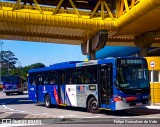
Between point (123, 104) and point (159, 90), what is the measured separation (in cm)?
780

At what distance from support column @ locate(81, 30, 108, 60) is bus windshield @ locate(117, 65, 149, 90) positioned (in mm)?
10339

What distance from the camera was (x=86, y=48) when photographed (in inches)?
1256

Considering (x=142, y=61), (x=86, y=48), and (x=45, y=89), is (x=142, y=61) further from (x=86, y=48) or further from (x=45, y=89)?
(x=86, y=48)

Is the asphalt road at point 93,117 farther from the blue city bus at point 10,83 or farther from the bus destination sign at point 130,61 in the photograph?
the blue city bus at point 10,83

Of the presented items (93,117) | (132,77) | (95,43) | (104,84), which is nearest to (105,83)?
(104,84)

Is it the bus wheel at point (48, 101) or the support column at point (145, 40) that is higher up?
the support column at point (145, 40)

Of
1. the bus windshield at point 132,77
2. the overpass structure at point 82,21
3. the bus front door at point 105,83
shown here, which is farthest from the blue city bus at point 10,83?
the bus windshield at point 132,77

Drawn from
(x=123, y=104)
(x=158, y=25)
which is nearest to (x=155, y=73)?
(x=158, y=25)

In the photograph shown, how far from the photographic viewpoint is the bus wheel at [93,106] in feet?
57.8

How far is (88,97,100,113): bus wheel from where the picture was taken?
57.8 feet

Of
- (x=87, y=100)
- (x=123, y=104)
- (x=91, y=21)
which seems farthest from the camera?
(x=91, y=21)

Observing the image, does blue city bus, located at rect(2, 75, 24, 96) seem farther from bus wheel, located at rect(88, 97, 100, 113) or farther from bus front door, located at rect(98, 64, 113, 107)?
bus front door, located at rect(98, 64, 113, 107)

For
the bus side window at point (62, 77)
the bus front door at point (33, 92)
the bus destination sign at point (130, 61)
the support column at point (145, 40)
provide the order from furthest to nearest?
the support column at point (145, 40), the bus front door at point (33, 92), the bus side window at point (62, 77), the bus destination sign at point (130, 61)

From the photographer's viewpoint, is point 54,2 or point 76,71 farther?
point 54,2
